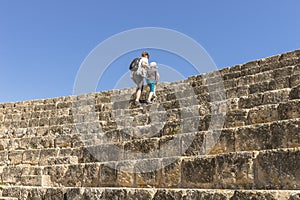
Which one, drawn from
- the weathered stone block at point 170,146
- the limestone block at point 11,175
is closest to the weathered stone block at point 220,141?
the weathered stone block at point 170,146

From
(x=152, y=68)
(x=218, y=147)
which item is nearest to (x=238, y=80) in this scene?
(x=152, y=68)

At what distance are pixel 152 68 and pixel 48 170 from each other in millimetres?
4249

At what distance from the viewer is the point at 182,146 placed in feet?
14.6

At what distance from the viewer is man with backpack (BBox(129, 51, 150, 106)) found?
8867 millimetres

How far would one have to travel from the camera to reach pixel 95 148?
5.26m

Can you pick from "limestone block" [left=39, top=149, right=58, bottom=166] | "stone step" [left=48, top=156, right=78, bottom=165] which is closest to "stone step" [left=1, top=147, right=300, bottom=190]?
"stone step" [left=48, top=156, right=78, bottom=165]

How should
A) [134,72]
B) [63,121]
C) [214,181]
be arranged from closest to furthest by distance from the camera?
1. [214,181]
2. [134,72]
3. [63,121]

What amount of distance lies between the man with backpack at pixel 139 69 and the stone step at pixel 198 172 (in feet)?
13.4

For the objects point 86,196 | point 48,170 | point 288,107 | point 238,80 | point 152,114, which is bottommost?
point 86,196

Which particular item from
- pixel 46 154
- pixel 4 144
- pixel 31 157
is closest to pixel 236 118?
pixel 46 154

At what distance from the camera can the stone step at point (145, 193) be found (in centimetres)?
277

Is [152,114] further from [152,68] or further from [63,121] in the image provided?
[63,121]

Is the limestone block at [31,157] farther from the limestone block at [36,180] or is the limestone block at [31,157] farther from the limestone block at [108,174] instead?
the limestone block at [108,174]

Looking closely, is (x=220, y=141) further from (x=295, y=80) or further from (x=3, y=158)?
(x=3, y=158)
